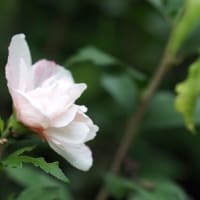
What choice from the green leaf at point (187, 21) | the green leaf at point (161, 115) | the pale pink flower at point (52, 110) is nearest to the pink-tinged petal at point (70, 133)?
the pale pink flower at point (52, 110)

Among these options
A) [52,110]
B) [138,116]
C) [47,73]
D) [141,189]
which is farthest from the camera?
[138,116]

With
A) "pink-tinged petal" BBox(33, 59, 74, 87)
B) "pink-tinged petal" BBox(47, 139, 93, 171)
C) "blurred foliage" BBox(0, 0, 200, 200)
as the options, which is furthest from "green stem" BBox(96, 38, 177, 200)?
"pink-tinged petal" BBox(47, 139, 93, 171)

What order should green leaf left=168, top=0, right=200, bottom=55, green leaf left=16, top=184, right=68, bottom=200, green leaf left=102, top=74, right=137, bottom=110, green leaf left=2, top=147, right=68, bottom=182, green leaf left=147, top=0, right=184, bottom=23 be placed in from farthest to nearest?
green leaf left=102, top=74, right=137, bottom=110 < green leaf left=147, top=0, right=184, bottom=23 < green leaf left=168, top=0, right=200, bottom=55 < green leaf left=16, top=184, right=68, bottom=200 < green leaf left=2, top=147, right=68, bottom=182

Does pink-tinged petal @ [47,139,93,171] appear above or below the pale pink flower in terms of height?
below

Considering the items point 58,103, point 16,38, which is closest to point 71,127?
point 58,103

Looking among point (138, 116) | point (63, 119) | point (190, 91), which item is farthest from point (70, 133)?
point (138, 116)

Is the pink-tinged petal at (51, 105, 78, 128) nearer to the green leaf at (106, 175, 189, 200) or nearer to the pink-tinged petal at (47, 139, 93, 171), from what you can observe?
the pink-tinged petal at (47, 139, 93, 171)

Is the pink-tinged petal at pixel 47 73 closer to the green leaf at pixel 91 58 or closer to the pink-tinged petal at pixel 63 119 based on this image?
the pink-tinged petal at pixel 63 119

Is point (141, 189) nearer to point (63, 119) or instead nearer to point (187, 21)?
point (187, 21)
